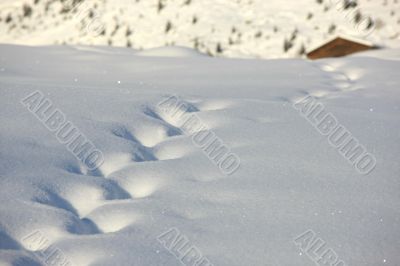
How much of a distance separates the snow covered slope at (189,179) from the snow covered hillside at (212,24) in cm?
268

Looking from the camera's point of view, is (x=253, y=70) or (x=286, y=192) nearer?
(x=286, y=192)

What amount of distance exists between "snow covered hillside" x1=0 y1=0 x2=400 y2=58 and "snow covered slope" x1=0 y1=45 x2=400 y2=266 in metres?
2.68

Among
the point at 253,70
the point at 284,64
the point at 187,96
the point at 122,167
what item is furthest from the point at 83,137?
the point at 284,64

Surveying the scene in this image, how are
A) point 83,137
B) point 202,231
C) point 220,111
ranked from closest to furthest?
point 202,231 < point 83,137 < point 220,111

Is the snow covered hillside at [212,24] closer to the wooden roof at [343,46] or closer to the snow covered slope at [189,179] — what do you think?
the wooden roof at [343,46]

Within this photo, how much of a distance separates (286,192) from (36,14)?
6.08 metres

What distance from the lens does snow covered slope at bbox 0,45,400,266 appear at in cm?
133

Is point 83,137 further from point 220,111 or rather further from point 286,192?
point 286,192

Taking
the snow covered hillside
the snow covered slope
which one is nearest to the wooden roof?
the snow covered hillside

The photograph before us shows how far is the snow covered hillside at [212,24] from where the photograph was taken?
526 cm

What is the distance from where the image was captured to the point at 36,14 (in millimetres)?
6906

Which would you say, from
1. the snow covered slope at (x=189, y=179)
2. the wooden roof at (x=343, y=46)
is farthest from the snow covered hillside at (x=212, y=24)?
the snow covered slope at (x=189, y=179)

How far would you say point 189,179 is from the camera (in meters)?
1.68

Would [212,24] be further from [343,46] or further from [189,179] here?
[189,179]
